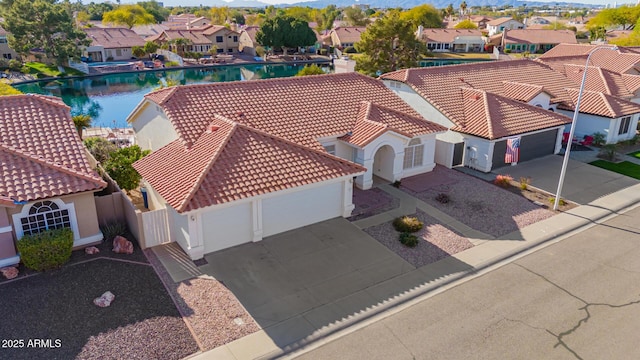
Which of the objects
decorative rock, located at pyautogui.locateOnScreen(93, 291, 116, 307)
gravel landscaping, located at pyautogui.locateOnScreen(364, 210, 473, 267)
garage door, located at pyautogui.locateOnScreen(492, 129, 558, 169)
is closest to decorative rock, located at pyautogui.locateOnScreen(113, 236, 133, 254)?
decorative rock, located at pyautogui.locateOnScreen(93, 291, 116, 307)

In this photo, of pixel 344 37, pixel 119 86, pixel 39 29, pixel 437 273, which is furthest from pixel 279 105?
pixel 344 37

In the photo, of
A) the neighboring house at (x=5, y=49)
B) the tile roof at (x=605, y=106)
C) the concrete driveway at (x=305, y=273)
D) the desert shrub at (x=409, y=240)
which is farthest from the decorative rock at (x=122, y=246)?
the neighboring house at (x=5, y=49)

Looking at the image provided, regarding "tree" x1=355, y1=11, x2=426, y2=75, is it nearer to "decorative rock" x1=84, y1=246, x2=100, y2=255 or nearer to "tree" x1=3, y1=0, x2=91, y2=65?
"decorative rock" x1=84, y1=246, x2=100, y2=255

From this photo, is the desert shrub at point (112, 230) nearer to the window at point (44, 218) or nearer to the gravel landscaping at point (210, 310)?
the window at point (44, 218)

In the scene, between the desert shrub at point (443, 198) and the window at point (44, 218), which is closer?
the window at point (44, 218)

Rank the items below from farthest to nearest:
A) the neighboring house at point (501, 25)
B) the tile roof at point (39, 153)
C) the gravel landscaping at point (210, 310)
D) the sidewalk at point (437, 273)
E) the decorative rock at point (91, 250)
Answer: the neighboring house at point (501, 25) → the decorative rock at point (91, 250) → the tile roof at point (39, 153) → the gravel landscaping at point (210, 310) → the sidewalk at point (437, 273)
